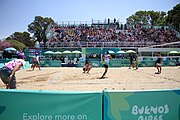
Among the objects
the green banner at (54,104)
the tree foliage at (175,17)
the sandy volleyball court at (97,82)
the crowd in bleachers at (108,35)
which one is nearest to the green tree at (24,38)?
the crowd in bleachers at (108,35)

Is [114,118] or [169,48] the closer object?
[114,118]

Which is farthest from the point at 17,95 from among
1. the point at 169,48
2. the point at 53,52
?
the point at 169,48

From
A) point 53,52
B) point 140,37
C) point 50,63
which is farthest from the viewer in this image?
point 140,37

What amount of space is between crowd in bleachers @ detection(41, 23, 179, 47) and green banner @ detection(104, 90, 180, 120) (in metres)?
35.8

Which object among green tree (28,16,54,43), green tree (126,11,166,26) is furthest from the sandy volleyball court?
green tree (126,11,166,26)

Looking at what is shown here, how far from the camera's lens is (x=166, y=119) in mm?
3654

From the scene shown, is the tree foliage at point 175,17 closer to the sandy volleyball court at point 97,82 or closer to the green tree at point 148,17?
the green tree at point 148,17

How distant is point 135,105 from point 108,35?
128ft

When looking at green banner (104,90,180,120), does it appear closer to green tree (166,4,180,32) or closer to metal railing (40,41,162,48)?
metal railing (40,41,162,48)

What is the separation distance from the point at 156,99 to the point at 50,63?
82.4 feet

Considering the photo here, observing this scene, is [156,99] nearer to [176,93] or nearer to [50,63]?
Result: [176,93]

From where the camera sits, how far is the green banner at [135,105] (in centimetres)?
354

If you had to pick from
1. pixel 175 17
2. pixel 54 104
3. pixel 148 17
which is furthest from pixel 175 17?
pixel 54 104

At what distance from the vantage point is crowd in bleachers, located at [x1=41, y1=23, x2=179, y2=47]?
1590 inches
